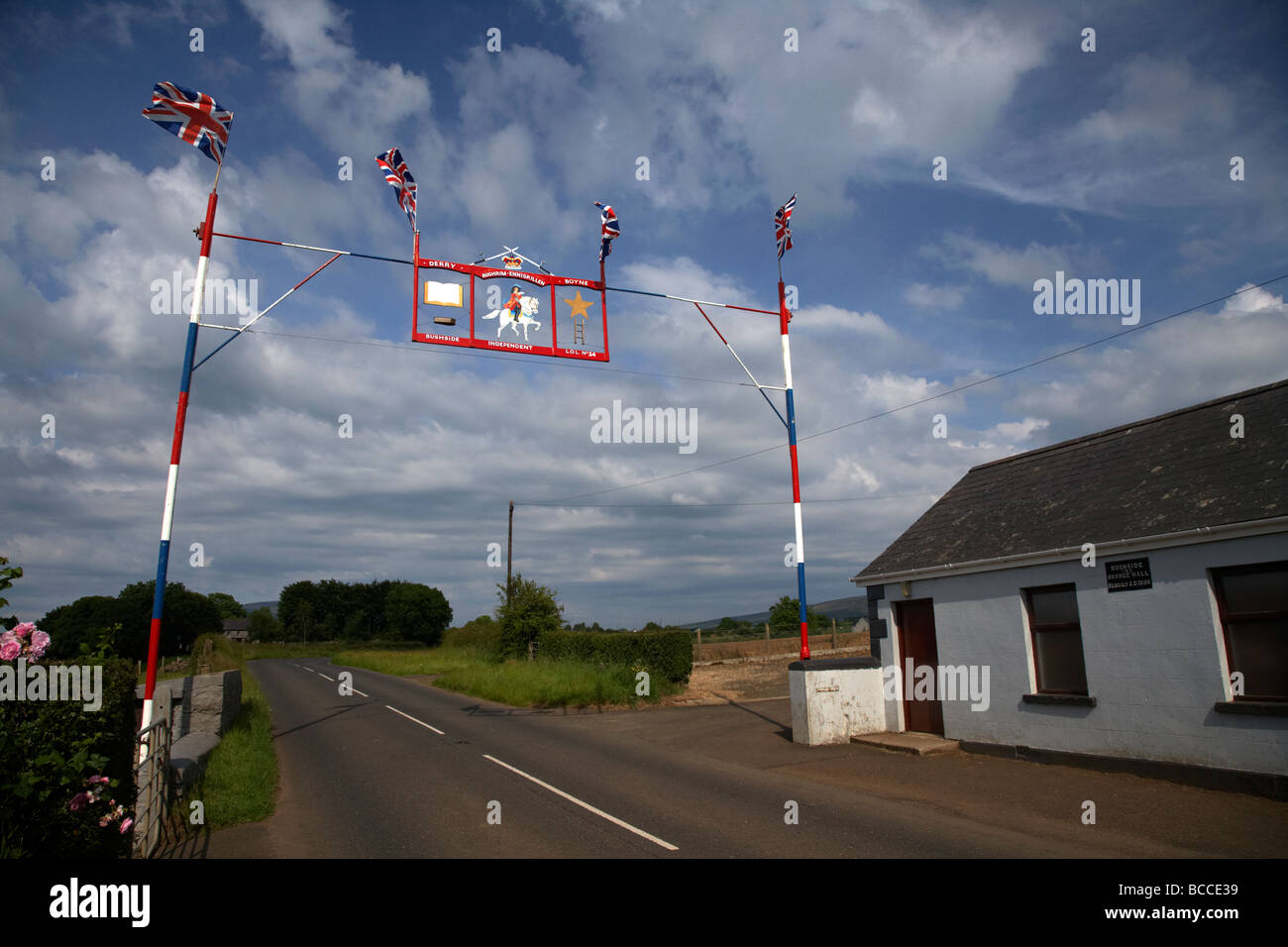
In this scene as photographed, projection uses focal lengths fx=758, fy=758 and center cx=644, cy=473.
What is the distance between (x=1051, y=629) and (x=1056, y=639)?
0.51 ft

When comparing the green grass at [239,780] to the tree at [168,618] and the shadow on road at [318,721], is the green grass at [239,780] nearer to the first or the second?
the shadow on road at [318,721]

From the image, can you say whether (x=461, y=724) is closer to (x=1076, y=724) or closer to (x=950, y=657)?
(x=950, y=657)

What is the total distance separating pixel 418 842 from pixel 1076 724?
9142 millimetres

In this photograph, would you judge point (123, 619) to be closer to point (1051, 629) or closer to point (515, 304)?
point (515, 304)

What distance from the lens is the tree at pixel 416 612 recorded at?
417ft

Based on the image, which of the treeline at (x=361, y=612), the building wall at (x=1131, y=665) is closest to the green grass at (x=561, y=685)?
the building wall at (x=1131, y=665)

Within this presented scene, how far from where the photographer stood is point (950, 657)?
13172mm

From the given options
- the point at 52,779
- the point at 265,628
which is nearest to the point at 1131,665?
the point at 52,779

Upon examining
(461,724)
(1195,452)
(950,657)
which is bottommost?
(461,724)

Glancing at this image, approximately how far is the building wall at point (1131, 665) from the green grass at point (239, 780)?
35.4ft

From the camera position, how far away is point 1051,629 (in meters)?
11.6

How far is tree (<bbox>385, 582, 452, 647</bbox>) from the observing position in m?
127
